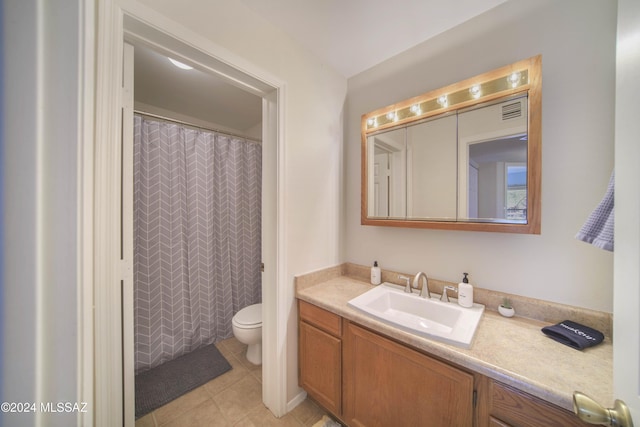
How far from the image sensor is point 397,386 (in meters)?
1.01

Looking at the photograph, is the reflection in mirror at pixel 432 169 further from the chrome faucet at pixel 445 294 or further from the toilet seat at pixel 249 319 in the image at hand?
the toilet seat at pixel 249 319

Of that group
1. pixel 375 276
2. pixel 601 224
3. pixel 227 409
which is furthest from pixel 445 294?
pixel 227 409

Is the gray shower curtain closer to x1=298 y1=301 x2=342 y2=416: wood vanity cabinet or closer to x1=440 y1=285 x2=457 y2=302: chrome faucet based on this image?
x1=298 y1=301 x2=342 y2=416: wood vanity cabinet

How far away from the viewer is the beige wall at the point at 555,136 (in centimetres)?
95

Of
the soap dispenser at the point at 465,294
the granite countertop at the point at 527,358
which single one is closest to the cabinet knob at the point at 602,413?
the granite countertop at the point at 527,358

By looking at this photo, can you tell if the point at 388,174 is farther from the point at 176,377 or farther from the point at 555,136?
the point at 176,377

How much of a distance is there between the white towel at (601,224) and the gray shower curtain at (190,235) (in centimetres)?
247

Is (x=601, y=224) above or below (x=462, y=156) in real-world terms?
below

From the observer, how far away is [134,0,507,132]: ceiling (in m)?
1.19

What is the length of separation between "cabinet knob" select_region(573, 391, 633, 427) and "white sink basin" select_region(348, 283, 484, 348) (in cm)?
38

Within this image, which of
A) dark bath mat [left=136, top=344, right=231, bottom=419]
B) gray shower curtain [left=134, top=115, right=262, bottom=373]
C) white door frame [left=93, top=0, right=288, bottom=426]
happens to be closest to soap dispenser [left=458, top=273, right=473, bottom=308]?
white door frame [left=93, top=0, right=288, bottom=426]

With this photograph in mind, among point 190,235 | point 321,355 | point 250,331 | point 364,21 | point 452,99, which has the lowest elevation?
point 250,331

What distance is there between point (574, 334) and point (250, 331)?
73.8 inches

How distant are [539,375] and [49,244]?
49.8 inches
